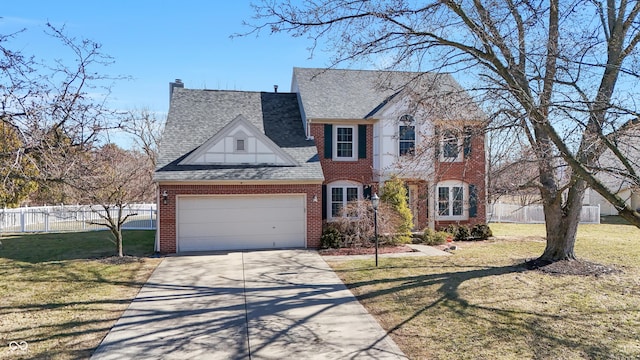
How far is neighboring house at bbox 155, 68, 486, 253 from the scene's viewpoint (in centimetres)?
1392

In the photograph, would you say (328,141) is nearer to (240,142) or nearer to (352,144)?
(352,144)

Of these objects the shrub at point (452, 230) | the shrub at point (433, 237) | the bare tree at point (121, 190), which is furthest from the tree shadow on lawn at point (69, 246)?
the shrub at point (452, 230)

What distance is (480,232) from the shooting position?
16.7m

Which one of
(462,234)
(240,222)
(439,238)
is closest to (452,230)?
(462,234)

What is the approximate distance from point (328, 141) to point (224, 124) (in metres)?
4.45

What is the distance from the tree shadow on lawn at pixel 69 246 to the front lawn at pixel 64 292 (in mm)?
33

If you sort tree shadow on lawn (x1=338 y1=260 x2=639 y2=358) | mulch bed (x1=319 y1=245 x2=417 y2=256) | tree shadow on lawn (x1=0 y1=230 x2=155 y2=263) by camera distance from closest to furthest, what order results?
tree shadow on lawn (x1=338 y1=260 x2=639 y2=358) → tree shadow on lawn (x1=0 y1=230 x2=155 y2=263) → mulch bed (x1=319 y1=245 x2=417 y2=256)

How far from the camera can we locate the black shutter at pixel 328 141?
54.4 feet

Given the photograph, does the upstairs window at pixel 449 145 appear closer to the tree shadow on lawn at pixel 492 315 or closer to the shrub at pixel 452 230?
the tree shadow on lawn at pixel 492 315

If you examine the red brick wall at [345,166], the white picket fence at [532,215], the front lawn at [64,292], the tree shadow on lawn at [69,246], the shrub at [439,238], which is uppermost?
the red brick wall at [345,166]

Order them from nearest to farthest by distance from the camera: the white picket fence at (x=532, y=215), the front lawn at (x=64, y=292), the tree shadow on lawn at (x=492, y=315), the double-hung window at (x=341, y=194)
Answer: the tree shadow on lawn at (x=492, y=315)
the front lawn at (x=64, y=292)
the double-hung window at (x=341, y=194)
the white picket fence at (x=532, y=215)

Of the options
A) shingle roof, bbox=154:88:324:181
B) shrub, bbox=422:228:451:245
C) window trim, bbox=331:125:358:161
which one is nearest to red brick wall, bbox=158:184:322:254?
shingle roof, bbox=154:88:324:181

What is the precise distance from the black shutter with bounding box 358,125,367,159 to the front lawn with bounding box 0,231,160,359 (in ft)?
29.5

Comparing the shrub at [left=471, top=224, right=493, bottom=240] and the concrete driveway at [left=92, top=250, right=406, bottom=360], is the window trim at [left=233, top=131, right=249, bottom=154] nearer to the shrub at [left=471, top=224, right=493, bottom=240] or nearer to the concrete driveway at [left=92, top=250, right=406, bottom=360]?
the concrete driveway at [left=92, top=250, right=406, bottom=360]
